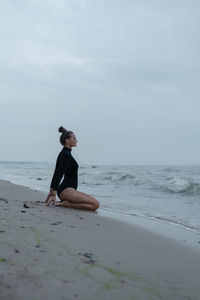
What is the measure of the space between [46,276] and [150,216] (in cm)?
461

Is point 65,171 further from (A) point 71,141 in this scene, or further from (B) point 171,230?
(B) point 171,230

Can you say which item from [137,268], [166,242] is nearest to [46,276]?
[137,268]

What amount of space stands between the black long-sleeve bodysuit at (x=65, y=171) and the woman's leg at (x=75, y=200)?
14 centimetres

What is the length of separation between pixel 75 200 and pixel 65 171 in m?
0.65

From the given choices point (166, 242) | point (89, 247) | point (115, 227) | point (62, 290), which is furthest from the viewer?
point (115, 227)

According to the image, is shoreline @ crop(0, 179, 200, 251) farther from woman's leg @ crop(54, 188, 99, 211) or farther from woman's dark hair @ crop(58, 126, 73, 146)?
woman's dark hair @ crop(58, 126, 73, 146)

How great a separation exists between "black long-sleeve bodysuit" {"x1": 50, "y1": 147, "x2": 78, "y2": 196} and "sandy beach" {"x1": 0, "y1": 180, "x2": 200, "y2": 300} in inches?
85.9

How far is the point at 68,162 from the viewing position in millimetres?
6316

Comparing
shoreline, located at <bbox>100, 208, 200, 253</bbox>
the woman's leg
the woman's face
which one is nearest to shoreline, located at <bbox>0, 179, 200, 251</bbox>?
shoreline, located at <bbox>100, 208, 200, 253</bbox>

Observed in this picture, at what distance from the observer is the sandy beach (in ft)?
6.26

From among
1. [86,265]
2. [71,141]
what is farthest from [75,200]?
[86,265]

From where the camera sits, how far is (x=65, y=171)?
6324 millimetres

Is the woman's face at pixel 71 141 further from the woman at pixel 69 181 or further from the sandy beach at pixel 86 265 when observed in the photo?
the sandy beach at pixel 86 265

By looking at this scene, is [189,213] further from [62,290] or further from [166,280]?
[62,290]
